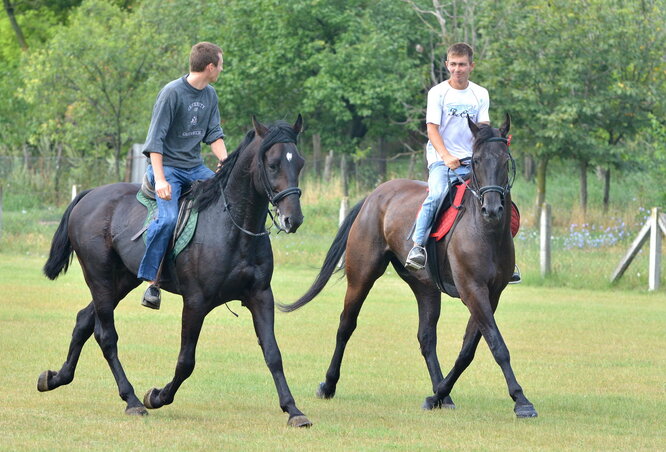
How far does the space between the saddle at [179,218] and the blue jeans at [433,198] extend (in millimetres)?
2049

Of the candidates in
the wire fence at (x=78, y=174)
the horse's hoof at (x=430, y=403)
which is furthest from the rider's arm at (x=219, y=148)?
the wire fence at (x=78, y=174)

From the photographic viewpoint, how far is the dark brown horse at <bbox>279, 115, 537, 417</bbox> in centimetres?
891

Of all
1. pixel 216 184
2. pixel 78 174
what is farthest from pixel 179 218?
pixel 78 174

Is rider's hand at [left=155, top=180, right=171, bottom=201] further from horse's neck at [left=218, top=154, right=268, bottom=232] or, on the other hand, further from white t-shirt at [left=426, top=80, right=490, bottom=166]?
white t-shirt at [left=426, top=80, right=490, bottom=166]

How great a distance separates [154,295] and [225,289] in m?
0.67

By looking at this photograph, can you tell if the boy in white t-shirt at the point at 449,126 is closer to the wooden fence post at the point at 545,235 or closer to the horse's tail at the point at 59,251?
the horse's tail at the point at 59,251

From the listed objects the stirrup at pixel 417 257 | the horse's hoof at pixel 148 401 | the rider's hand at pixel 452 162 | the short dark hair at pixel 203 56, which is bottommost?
the horse's hoof at pixel 148 401

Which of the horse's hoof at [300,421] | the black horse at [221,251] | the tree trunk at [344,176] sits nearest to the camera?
the horse's hoof at [300,421]

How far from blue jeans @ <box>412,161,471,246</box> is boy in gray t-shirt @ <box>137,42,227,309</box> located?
72.3 inches

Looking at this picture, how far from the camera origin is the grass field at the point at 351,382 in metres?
7.86

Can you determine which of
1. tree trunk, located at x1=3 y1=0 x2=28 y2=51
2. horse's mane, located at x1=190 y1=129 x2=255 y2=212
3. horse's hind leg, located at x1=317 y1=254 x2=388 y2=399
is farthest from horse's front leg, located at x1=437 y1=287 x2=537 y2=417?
tree trunk, located at x1=3 y1=0 x2=28 y2=51

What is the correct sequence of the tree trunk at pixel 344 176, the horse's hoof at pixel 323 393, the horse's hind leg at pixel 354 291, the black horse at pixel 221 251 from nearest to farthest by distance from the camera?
1. the black horse at pixel 221 251
2. the horse's hoof at pixel 323 393
3. the horse's hind leg at pixel 354 291
4. the tree trunk at pixel 344 176

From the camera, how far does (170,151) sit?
29.9 feet

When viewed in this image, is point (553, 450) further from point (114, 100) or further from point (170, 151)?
point (114, 100)
